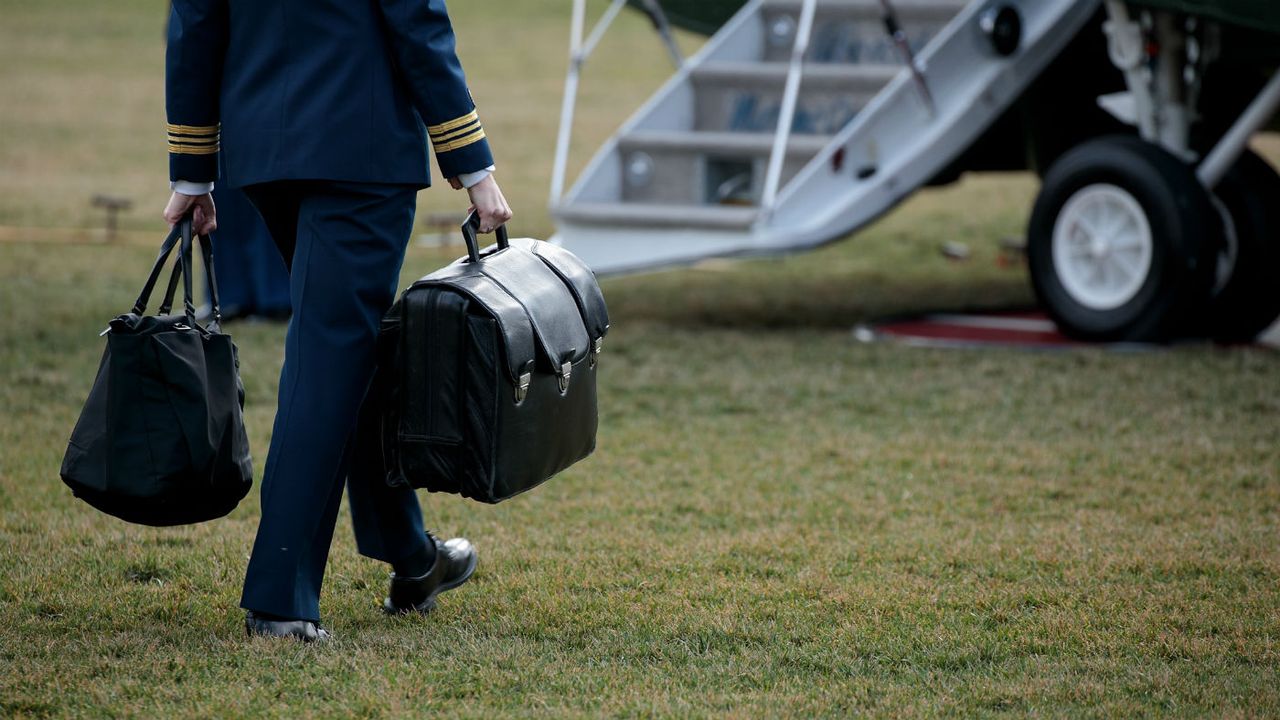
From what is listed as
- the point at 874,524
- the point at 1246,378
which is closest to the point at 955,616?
the point at 874,524

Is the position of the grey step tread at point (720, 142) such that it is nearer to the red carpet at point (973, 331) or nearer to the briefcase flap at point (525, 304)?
the red carpet at point (973, 331)

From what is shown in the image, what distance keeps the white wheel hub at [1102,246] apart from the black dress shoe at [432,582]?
4.51 meters

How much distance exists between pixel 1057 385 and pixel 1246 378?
82 cm

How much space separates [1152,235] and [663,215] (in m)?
2.28

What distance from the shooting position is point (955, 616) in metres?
3.83

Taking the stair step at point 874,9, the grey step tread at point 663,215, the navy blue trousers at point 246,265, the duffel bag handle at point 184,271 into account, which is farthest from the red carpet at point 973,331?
the duffel bag handle at point 184,271

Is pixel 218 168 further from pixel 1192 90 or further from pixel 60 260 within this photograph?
pixel 60 260

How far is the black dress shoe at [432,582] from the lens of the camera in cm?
382

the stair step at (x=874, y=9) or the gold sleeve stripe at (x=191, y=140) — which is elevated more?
the stair step at (x=874, y=9)

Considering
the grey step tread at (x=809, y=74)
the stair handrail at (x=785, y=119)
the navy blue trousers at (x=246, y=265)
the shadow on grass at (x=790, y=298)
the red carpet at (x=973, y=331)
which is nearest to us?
the stair handrail at (x=785, y=119)

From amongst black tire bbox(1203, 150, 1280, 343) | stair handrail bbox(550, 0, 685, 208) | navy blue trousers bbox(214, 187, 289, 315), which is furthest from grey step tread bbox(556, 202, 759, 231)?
black tire bbox(1203, 150, 1280, 343)

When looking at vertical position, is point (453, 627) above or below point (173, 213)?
below

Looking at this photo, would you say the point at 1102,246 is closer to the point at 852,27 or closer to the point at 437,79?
the point at 852,27

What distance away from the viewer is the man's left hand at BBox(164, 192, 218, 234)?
360 cm
